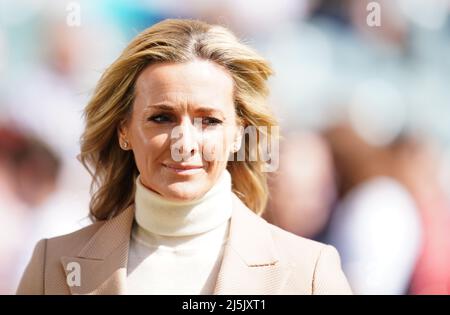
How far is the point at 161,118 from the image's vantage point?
178 cm

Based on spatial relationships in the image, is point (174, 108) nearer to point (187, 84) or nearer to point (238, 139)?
point (187, 84)

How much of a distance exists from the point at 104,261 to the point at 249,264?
39cm

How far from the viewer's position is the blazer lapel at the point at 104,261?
184 cm

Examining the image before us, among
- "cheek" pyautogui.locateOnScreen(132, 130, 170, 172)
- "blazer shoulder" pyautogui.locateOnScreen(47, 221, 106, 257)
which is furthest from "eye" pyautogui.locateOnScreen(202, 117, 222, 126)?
"blazer shoulder" pyautogui.locateOnScreen(47, 221, 106, 257)

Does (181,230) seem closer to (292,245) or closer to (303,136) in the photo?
(292,245)

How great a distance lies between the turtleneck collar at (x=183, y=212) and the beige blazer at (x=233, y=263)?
2.4 inches

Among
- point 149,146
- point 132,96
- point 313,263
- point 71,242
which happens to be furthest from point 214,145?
point 71,242

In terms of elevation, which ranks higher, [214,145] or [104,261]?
[214,145]

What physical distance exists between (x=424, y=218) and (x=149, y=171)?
73.0 inches

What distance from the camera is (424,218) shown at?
325cm

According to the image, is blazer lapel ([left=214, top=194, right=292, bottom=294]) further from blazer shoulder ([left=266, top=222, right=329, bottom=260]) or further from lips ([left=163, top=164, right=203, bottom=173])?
lips ([left=163, top=164, right=203, bottom=173])

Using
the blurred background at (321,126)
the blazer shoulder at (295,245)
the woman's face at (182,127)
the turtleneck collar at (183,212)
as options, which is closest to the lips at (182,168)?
the woman's face at (182,127)

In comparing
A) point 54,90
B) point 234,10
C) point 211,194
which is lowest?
point 211,194
